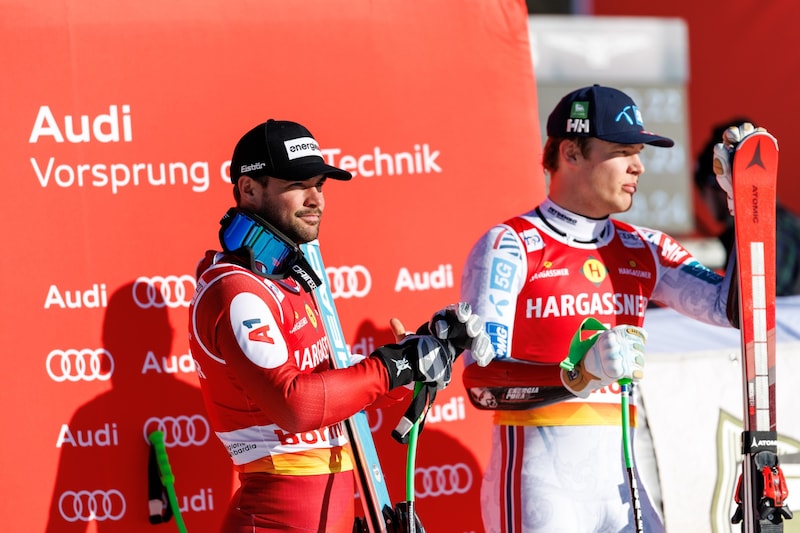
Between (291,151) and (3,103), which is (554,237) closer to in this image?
(291,151)

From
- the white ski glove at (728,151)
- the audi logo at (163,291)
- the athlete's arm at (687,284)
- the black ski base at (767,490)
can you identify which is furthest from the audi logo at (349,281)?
the black ski base at (767,490)

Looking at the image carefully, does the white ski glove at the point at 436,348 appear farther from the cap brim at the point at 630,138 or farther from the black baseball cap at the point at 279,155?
the cap brim at the point at 630,138

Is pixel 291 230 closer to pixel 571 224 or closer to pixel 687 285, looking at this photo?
pixel 571 224

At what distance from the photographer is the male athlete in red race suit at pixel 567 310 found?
3154mm

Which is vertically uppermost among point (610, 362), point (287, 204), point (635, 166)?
point (635, 166)

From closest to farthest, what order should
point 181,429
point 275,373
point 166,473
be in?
point 275,373
point 166,473
point 181,429

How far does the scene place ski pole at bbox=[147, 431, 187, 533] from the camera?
3615 millimetres

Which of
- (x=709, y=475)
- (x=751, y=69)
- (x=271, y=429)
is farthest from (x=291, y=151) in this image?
(x=751, y=69)

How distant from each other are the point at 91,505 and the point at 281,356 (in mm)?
1397

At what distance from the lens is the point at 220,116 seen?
3.82 m

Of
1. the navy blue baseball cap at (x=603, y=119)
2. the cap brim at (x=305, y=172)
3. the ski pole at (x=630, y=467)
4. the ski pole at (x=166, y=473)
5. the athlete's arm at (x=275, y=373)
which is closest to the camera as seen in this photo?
the athlete's arm at (x=275, y=373)

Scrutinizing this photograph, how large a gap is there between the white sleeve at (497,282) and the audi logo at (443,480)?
757 millimetres

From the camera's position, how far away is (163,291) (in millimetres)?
3744

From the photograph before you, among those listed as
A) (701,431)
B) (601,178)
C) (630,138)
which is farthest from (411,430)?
(701,431)
